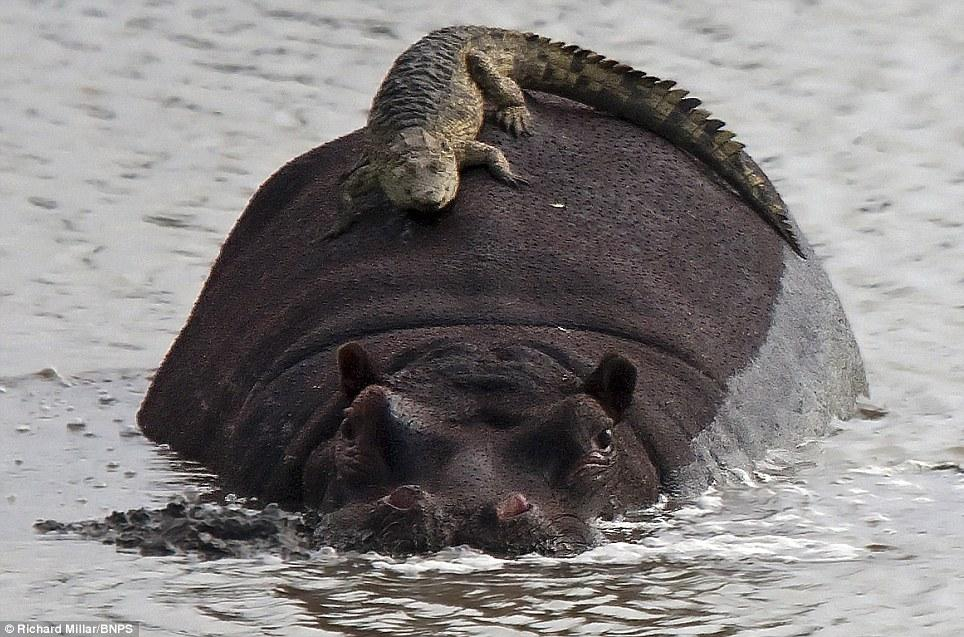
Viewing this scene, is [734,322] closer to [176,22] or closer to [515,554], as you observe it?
[515,554]

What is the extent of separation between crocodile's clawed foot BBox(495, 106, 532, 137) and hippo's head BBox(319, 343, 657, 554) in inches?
60.4

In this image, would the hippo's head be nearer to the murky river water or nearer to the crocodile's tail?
the murky river water

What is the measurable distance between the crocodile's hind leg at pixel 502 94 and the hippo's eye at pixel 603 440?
6.11ft

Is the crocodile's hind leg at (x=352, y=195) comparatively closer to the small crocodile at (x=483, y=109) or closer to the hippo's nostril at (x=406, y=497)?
the small crocodile at (x=483, y=109)

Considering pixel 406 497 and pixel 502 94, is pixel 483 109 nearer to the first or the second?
pixel 502 94

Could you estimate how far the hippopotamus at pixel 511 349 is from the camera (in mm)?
A: 6910

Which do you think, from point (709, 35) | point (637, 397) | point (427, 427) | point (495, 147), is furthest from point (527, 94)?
point (709, 35)

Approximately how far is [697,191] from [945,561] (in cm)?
194

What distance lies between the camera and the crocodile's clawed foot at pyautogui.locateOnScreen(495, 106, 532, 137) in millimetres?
8680

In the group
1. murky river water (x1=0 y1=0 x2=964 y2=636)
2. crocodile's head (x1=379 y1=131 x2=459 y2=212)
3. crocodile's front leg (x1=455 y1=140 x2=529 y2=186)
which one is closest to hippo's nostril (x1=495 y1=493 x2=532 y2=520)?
murky river water (x1=0 y1=0 x2=964 y2=636)

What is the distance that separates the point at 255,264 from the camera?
28.4ft

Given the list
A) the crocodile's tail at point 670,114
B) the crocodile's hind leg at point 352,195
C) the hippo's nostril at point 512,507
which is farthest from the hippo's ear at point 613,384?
the crocodile's tail at point 670,114

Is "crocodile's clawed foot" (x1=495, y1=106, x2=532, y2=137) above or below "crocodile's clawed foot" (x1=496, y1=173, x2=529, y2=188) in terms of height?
above

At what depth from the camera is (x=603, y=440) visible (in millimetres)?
7059
